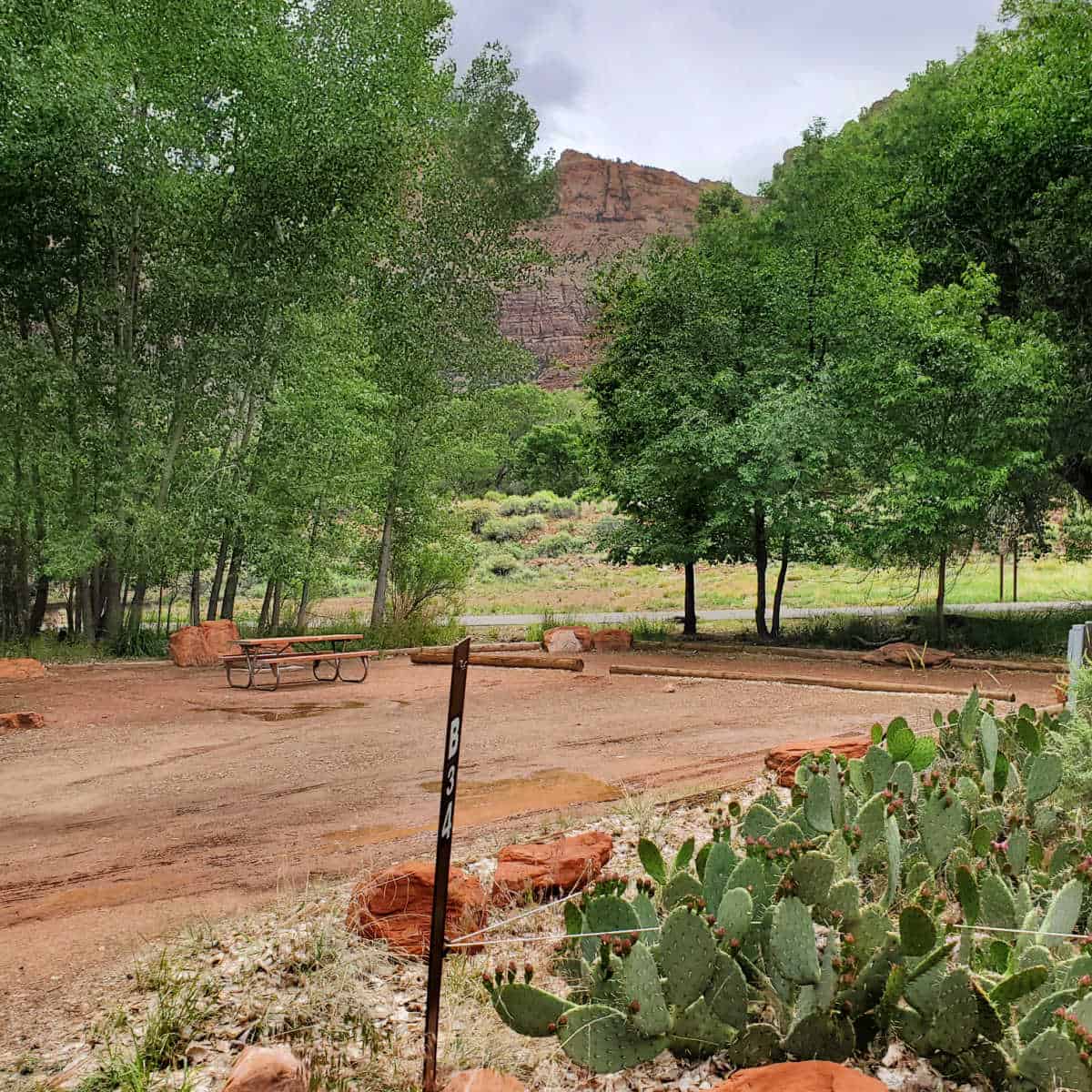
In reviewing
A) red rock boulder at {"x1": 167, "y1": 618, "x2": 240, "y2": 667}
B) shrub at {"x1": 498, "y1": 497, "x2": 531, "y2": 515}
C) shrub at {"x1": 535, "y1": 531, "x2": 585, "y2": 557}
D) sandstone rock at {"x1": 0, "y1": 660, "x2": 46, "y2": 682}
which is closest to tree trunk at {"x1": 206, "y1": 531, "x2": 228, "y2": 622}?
red rock boulder at {"x1": 167, "y1": 618, "x2": 240, "y2": 667}

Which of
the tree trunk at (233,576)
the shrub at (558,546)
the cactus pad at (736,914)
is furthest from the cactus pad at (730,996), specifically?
the shrub at (558,546)

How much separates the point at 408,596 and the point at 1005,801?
43.2ft

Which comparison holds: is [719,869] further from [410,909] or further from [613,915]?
[410,909]

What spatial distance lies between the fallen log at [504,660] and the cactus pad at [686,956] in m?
10.1

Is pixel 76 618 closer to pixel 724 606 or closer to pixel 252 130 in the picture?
pixel 252 130

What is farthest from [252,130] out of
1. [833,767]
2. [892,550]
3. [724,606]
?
[724,606]

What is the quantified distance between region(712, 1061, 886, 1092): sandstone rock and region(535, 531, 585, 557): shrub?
35.8m

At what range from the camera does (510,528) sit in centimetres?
4103

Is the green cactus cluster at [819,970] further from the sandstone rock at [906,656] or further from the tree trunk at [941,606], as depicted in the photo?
Answer: the tree trunk at [941,606]

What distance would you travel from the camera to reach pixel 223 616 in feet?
51.8

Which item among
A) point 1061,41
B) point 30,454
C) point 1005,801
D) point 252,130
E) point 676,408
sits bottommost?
point 1005,801

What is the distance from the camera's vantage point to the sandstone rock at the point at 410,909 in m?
3.58

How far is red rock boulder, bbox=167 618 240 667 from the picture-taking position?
13398 mm

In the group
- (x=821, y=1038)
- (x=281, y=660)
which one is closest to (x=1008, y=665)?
(x=281, y=660)
